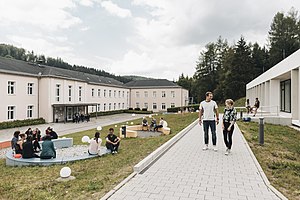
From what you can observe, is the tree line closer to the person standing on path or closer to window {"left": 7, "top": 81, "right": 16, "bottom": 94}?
window {"left": 7, "top": 81, "right": 16, "bottom": 94}

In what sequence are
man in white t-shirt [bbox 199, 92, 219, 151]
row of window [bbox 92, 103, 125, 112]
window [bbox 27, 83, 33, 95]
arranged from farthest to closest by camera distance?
row of window [bbox 92, 103, 125, 112] → window [bbox 27, 83, 33, 95] → man in white t-shirt [bbox 199, 92, 219, 151]

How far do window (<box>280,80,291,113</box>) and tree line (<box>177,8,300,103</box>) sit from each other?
86.4ft

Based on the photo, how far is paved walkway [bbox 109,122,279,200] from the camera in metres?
4.66

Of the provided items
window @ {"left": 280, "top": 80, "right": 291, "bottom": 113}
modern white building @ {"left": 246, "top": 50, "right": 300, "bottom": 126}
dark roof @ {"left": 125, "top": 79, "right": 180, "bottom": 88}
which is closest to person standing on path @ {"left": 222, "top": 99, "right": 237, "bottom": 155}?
modern white building @ {"left": 246, "top": 50, "right": 300, "bottom": 126}

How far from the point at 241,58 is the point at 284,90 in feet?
108

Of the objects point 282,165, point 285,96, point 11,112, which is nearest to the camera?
point 282,165

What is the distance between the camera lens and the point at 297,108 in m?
18.0

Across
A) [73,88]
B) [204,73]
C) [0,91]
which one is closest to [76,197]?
[0,91]

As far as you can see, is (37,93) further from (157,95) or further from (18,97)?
(157,95)

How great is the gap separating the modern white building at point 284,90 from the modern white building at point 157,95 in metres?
28.1

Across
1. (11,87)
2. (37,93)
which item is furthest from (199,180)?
(37,93)

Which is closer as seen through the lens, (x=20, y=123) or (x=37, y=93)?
(x=20, y=123)

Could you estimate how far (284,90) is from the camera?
26.2 m

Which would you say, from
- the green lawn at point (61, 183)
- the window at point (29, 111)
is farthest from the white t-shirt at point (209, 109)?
the window at point (29, 111)
